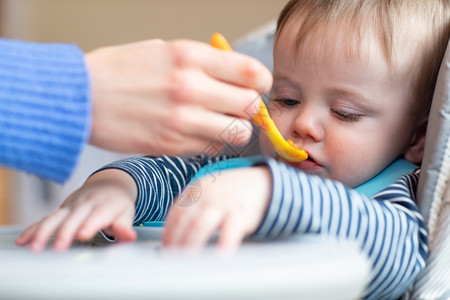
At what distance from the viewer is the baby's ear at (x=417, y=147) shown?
0.86 meters

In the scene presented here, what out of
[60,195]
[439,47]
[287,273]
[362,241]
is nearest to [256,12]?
[60,195]

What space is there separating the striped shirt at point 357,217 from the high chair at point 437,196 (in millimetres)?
14

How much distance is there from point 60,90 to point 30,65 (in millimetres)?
46

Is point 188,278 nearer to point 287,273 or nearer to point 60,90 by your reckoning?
point 287,273

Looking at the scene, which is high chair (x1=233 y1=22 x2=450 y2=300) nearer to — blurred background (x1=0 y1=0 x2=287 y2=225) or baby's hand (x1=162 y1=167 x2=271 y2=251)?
baby's hand (x1=162 y1=167 x2=271 y2=251)

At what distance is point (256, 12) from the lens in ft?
8.27

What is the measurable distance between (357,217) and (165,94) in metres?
0.23

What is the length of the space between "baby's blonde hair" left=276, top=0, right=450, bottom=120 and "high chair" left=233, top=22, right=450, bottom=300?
9cm

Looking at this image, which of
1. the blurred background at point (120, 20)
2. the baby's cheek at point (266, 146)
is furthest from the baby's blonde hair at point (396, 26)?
the blurred background at point (120, 20)

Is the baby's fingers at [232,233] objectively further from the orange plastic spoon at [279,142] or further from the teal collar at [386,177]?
the teal collar at [386,177]

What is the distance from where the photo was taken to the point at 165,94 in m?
0.49

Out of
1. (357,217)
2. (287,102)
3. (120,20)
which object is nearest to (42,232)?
(357,217)

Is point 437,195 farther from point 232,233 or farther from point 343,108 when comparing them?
point 232,233

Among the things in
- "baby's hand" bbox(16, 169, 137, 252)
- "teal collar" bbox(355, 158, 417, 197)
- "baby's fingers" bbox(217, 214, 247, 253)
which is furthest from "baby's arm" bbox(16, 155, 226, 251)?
"teal collar" bbox(355, 158, 417, 197)
